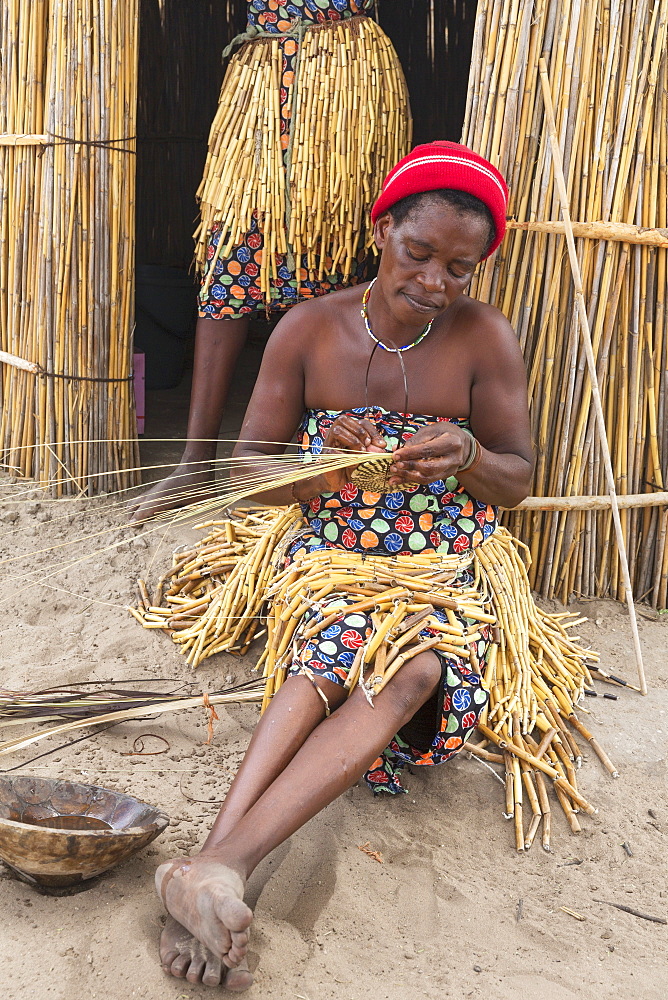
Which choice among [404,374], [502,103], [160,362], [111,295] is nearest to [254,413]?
[404,374]

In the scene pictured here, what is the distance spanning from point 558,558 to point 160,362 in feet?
8.55

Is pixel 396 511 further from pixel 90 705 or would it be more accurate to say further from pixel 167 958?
pixel 167 958

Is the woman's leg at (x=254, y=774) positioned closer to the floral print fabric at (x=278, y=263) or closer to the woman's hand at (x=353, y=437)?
the woman's hand at (x=353, y=437)

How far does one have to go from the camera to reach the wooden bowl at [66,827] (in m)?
1.44

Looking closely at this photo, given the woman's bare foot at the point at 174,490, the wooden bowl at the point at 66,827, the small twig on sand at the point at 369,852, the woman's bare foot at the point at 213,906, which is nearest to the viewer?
the woman's bare foot at the point at 213,906

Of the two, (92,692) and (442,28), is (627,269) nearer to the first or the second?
(92,692)

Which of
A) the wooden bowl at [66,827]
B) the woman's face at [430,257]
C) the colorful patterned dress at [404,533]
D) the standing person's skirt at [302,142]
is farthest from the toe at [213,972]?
the standing person's skirt at [302,142]

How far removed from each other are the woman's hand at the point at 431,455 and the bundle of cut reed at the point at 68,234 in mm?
1374

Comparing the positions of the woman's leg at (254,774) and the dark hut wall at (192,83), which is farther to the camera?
the dark hut wall at (192,83)

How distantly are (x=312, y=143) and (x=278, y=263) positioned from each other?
Answer: 0.35 metres

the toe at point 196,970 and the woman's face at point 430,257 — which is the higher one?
the woman's face at point 430,257

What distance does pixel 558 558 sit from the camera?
2.55m

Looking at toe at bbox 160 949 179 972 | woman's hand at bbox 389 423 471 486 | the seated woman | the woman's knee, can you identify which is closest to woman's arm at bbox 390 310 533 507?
the seated woman

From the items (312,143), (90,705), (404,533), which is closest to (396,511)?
(404,533)
